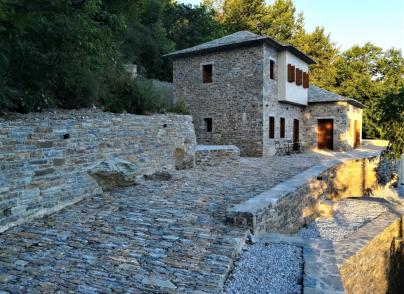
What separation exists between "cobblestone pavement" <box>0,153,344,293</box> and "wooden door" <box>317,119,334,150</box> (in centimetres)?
1399

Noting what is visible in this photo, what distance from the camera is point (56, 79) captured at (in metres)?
6.39

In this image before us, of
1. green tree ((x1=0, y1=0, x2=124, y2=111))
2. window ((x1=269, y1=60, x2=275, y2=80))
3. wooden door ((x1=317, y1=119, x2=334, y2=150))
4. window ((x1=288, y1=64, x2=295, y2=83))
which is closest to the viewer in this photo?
green tree ((x1=0, y1=0, x2=124, y2=111))

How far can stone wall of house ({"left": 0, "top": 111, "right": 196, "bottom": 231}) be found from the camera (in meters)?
4.83

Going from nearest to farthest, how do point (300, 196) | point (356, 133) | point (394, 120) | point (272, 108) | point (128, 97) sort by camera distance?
point (300, 196)
point (128, 97)
point (394, 120)
point (272, 108)
point (356, 133)

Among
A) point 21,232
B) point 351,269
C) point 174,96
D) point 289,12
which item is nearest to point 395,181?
point 174,96

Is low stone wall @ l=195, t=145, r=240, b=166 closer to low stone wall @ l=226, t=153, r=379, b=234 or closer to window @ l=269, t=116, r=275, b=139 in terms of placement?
low stone wall @ l=226, t=153, r=379, b=234

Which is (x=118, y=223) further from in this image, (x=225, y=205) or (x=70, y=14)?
(x=70, y=14)

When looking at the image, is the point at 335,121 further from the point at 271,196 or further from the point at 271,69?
the point at 271,196

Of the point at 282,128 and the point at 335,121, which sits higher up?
the point at 335,121

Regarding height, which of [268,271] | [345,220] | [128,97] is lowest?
[345,220]

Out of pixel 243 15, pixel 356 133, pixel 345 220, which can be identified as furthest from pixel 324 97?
pixel 243 15

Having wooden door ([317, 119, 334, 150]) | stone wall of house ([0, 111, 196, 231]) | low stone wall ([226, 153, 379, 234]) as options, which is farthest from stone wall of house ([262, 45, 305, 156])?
stone wall of house ([0, 111, 196, 231])

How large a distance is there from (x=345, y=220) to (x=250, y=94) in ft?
26.5

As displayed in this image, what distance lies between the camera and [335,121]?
18.7 metres
